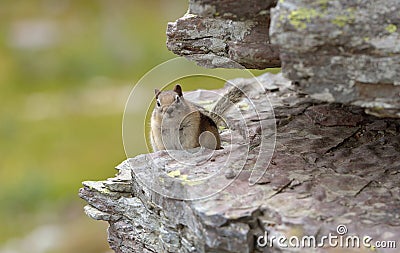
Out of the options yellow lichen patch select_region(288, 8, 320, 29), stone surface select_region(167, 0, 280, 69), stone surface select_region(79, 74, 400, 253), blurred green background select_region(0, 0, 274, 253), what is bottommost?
blurred green background select_region(0, 0, 274, 253)

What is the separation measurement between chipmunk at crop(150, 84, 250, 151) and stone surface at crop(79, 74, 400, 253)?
0.35 metres

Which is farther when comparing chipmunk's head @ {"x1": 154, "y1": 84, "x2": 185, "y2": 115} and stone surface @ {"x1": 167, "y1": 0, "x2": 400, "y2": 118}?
chipmunk's head @ {"x1": 154, "y1": 84, "x2": 185, "y2": 115}

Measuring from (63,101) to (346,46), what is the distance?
2783cm

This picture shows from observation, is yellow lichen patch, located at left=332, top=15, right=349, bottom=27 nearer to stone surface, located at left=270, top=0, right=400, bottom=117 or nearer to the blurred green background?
stone surface, located at left=270, top=0, right=400, bottom=117

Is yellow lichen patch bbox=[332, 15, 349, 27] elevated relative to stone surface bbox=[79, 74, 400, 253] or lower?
elevated

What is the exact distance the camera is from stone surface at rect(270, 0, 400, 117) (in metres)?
6.72

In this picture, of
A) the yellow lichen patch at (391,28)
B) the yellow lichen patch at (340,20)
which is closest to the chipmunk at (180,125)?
the yellow lichen patch at (340,20)

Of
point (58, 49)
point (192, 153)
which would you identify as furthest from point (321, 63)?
point (58, 49)

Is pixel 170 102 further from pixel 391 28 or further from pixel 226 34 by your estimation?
pixel 391 28

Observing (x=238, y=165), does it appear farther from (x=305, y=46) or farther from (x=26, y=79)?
(x=26, y=79)

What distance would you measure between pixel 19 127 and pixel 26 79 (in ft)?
22.1

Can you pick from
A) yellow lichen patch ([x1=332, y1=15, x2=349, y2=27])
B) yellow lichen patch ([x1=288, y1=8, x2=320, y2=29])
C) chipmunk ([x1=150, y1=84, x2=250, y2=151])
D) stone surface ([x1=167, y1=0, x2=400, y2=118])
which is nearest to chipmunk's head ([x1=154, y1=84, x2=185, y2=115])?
chipmunk ([x1=150, y1=84, x2=250, y2=151])

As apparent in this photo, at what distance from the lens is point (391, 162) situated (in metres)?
8.52

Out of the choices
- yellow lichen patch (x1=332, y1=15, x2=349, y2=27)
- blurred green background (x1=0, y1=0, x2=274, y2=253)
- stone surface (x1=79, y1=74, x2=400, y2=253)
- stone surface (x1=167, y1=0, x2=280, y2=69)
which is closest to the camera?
yellow lichen patch (x1=332, y1=15, x2=349, y2=27)
